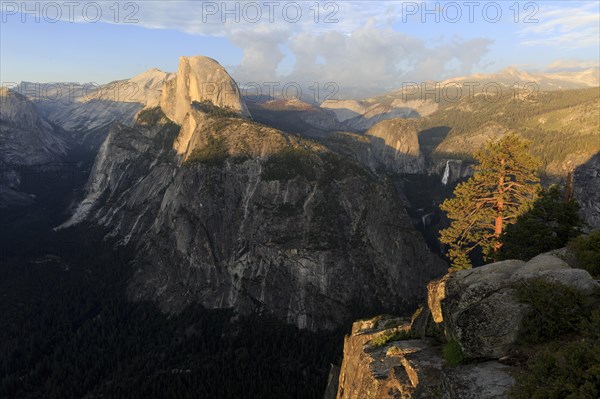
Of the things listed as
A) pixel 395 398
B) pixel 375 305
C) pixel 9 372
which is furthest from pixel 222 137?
pixel 395 398

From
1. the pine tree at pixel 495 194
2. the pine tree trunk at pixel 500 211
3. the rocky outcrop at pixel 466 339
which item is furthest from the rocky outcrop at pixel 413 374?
the pine tree at pixel 495 194

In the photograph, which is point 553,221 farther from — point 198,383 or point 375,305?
point 375,305

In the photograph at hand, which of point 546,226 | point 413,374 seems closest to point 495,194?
point 546,226

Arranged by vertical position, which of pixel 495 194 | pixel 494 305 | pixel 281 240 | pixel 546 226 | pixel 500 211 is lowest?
pixel 281 240

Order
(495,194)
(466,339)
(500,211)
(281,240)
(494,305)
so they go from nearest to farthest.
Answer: (494,305)
(466,339)
(500,211)
(495,194)
(281,240)

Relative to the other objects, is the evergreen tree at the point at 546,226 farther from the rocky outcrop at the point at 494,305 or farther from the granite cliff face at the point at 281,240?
the granite cliff face at the point at 281,240

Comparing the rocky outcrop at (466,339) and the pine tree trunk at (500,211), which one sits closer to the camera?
the rocky outcrop at (466,339)

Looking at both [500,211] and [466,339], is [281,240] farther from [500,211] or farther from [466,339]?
[466,339]
